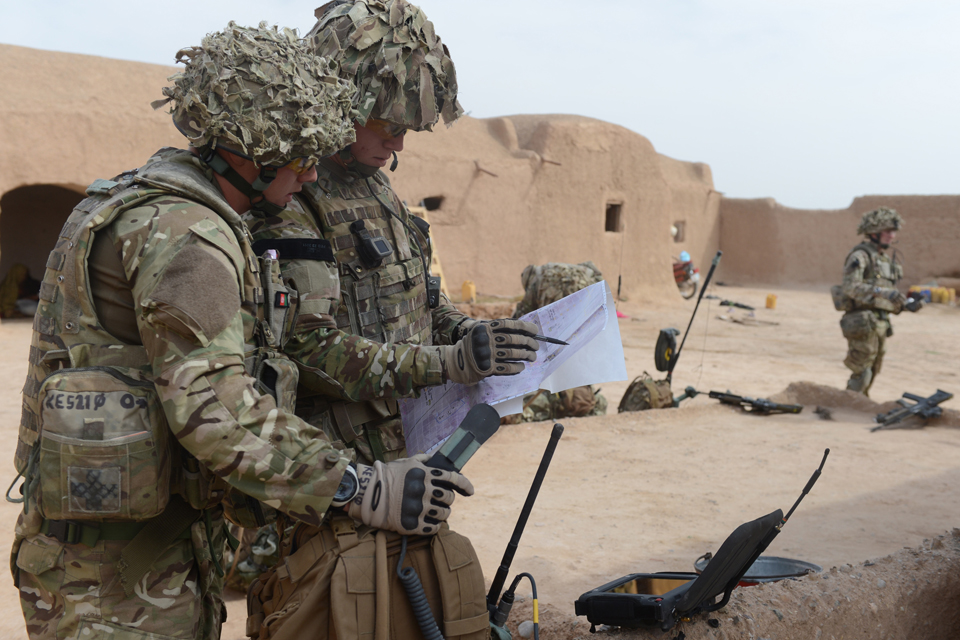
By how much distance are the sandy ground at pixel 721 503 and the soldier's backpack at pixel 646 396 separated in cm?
23

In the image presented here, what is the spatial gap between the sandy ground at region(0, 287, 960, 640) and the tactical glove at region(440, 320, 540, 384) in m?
0.88

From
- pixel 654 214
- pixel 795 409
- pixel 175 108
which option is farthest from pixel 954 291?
pixel 175 108

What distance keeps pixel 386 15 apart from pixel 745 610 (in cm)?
204

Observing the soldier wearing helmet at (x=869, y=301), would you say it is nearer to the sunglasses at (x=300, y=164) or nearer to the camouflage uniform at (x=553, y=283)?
the camouflage uniform at (x=553, y=283)

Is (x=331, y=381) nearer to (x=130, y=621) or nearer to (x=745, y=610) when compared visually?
(x=130, y=621)

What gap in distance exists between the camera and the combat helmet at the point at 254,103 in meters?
1.46

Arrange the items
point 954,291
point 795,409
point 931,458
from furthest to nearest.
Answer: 1. point 954,291
2. point 795,409
3. point 931,458

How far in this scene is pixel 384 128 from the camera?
205 cm

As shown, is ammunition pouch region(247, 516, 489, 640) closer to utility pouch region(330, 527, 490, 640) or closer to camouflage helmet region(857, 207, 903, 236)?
utility pouch region(330, 527, 490, 640)

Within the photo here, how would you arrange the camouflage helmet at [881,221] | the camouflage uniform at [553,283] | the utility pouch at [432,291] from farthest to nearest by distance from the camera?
the camouflage helmet at [881,221]
the camouflage uniform at [553,283]
the utility pouch at [432,291]

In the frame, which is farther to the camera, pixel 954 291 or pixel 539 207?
pixel 954 291

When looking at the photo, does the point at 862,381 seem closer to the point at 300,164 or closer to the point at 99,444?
the point at 300,164

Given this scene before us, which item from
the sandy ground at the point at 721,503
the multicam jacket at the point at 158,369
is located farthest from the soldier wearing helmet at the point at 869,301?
the multicam jacket at the point at 158,369

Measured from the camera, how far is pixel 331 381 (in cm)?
176
